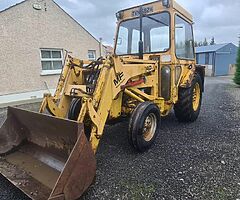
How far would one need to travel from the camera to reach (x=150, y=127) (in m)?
4.02

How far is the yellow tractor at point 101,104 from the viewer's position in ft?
8.38

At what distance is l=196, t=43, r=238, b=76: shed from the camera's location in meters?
27.8

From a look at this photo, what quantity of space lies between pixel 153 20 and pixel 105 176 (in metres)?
3.40

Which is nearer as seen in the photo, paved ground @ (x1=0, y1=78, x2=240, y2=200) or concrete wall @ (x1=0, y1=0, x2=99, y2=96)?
paved ground @ (x1=0, y1=78, x2=240, y2=200)

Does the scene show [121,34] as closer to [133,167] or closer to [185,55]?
[185,55]

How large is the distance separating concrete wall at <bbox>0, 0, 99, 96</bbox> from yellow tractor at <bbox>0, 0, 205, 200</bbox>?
6579 millimetres

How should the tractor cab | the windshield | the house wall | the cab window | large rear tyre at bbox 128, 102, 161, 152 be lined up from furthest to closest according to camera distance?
the house wall < the cab window < the windshield < the tractor cab < large rear tyre at bbox 128, 102, 161, 152

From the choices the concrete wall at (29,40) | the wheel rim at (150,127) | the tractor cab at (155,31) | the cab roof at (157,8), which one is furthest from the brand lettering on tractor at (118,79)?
the concrete wall at (29,40)

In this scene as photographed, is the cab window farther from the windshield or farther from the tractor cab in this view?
the windshield

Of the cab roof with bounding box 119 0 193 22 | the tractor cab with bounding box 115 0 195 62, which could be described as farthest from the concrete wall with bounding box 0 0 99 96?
the cab roof with bounding box 119 0 193 22

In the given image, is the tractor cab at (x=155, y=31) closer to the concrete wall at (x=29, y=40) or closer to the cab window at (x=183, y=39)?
the cab window at (x=183, y=39)

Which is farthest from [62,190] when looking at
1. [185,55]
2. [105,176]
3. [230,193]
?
[185,55]

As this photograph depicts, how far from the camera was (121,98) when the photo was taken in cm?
393

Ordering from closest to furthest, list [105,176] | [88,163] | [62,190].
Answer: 1. [62,190]
2. [88,163]
3. [105,176]
